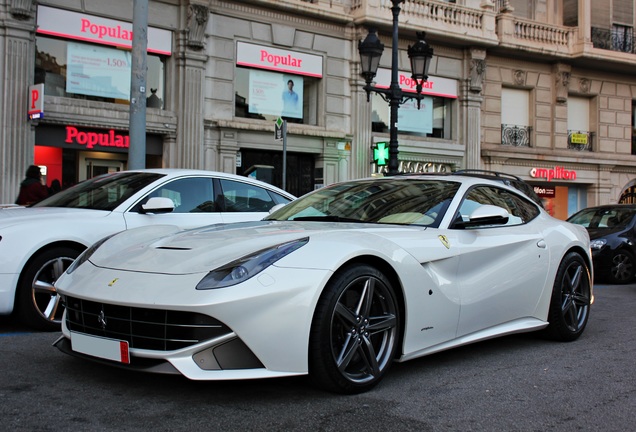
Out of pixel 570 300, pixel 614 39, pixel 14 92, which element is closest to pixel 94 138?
pixel 14 92

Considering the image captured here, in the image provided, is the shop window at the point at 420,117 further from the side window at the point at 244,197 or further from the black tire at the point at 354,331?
the black tire at the point at 354,331

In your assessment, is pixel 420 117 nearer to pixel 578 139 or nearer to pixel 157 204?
pixel 578 139

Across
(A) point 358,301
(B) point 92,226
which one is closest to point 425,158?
(B) point 92,226

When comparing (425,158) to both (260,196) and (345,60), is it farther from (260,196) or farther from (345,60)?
(260,196)

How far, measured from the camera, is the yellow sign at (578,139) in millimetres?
24908

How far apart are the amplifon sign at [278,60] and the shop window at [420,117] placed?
2491mm

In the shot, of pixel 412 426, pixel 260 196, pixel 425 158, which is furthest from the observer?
pixel 425 158

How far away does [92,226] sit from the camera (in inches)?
228

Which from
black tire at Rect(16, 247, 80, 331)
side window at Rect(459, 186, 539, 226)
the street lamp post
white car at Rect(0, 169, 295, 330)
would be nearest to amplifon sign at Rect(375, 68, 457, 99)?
the street lamp post

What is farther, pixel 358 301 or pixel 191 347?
pixel 358 301

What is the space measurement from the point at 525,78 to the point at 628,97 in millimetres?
5178

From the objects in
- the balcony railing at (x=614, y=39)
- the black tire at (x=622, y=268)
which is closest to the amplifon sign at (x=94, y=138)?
the black tire at (x=622, y=268)

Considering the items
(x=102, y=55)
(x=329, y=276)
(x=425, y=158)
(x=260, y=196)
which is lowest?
(x=329, y=276)

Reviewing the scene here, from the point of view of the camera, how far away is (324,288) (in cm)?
365
